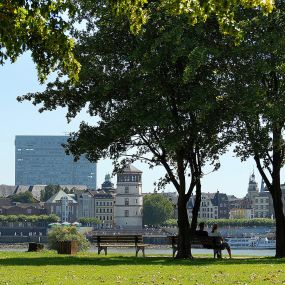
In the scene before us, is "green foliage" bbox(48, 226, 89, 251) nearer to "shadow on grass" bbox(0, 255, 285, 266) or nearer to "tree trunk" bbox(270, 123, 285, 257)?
"tree trunk" bbox(270, 123, 285, 257)

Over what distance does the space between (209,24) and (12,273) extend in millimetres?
13062

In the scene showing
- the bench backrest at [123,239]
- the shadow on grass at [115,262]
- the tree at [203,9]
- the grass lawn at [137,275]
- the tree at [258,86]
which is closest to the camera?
the tree at [203,9]

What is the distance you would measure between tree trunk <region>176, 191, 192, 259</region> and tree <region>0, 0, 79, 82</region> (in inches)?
691

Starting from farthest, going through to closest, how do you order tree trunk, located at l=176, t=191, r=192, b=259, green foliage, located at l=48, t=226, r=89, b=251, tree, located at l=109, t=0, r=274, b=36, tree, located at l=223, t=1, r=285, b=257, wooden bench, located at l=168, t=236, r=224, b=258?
green foliage, located at l=48, t=226, r=89, b=251
tree trunk, located at l=176, t=191, r=192, b=259
wooden bench, located at l=168, t=236, r=224, b=258
tree, located at l=223, t=1, r=285, b=257
tree, located at l=109, t=0, r=274, b=36

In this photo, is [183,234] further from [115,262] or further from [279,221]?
[115,262]

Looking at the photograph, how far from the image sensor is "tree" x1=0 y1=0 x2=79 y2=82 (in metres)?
11.1

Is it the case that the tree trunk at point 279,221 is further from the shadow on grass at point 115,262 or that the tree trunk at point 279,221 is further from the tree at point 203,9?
the tree at point 203,9

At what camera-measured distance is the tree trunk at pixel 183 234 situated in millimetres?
29219

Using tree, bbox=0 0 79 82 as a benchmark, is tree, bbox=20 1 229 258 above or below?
above

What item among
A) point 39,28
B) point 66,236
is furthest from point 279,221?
point 66,236

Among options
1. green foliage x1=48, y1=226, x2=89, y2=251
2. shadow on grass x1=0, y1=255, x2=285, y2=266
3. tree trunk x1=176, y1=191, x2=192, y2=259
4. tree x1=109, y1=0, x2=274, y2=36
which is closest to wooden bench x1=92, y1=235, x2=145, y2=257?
tree trunk x1=176, y1=191, x2=192, y2=259

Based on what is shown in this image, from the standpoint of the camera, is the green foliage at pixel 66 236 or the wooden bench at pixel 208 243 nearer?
the wooden bench at pixel 208 243

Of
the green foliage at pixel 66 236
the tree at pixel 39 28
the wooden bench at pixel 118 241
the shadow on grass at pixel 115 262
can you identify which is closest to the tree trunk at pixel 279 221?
the shadow on grass at pixel 115 262

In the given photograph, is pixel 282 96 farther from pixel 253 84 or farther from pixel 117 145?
pixel 117 145
